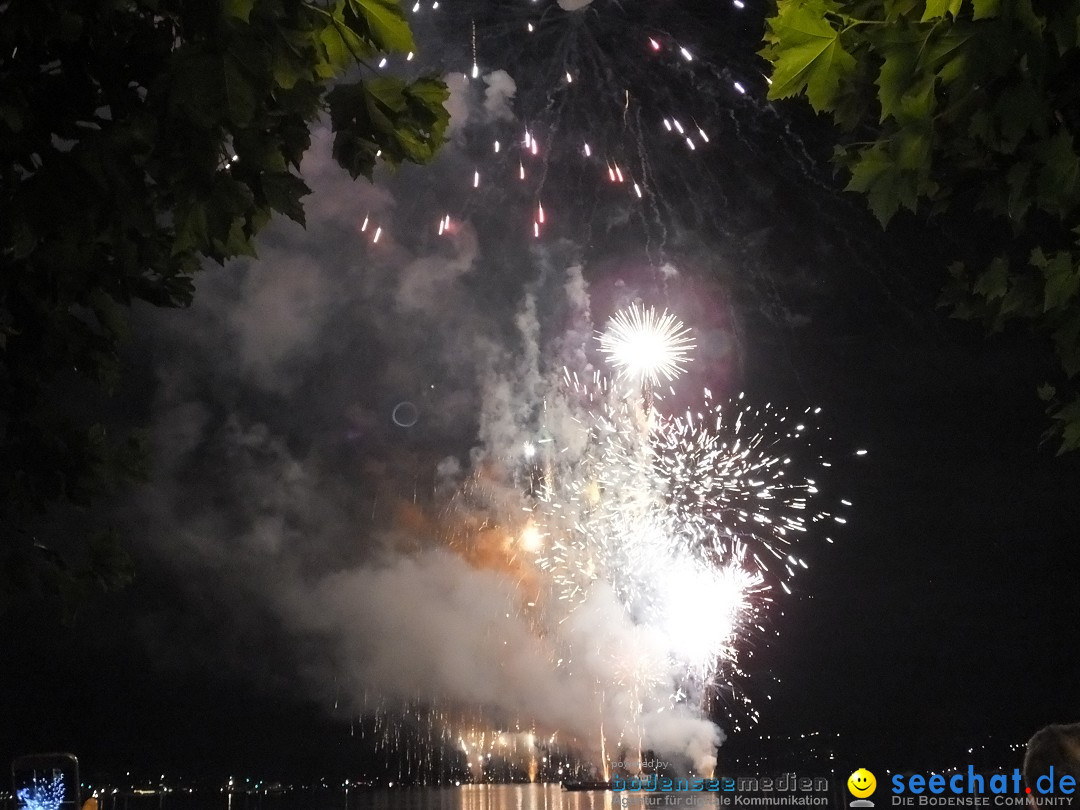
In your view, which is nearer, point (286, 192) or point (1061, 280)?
point (286, 192)

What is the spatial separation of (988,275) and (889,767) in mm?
163594

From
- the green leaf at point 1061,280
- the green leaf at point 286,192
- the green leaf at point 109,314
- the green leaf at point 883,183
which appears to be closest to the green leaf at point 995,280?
the green leaf at point 1061,280

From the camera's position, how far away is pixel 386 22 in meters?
4.52

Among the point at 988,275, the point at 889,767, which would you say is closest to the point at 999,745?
the point at 889,767

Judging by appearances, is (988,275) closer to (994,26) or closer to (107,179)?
(994,26)

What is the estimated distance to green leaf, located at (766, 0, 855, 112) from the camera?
472 cm

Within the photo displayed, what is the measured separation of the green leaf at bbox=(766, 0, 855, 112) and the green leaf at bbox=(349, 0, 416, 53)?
192 centimetres

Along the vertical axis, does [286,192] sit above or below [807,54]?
below

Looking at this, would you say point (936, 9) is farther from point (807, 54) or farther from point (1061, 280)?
point (1061, 280)

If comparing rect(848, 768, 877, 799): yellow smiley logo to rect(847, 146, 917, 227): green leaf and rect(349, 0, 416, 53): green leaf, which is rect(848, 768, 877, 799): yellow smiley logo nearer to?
rect(847, 146, 917, 227): green leaf

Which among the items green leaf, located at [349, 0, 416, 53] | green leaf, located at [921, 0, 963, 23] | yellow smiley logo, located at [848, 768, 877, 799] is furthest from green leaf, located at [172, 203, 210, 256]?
yellow smiley logo, located at [848, 768, 877, 799]

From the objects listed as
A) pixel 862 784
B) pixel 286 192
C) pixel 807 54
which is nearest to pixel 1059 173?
pixel 807 54

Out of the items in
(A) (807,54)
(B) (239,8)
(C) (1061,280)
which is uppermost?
(A) (807,54)

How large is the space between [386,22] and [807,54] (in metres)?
2.23
